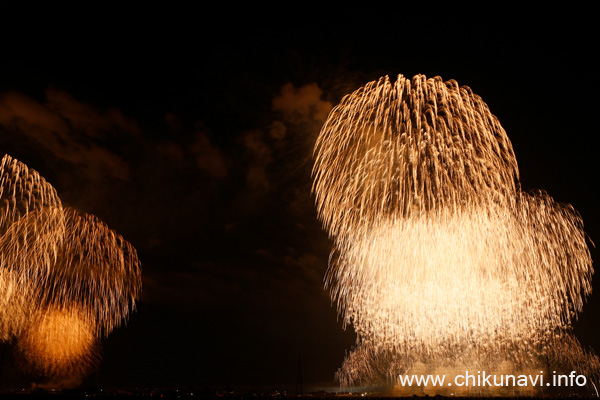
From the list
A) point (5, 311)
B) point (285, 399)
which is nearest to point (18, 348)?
point (5, 311)

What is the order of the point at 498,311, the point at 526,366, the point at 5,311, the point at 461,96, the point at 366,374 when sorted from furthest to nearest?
the point at 366,374 < the point at 526,366 < the point at 5,311 < the point at 498,311 < the point at 461,96

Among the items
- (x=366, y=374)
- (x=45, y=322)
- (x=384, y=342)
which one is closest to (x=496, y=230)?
(x=384, y=342)

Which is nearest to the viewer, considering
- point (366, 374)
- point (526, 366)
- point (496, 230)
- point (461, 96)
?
point (461, 96)

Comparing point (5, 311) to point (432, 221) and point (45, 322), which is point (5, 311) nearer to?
point (45, 322)

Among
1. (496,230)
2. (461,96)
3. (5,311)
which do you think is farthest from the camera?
(5,311)

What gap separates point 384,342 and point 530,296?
8359 millimetres

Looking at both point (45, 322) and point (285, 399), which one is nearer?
point (285, 399)

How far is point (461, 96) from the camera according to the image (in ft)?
69.1

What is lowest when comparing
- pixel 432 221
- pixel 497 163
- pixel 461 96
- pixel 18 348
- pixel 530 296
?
pixel 18 348

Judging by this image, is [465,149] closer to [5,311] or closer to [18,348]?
[5,311]

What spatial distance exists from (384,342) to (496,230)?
32.5 feet

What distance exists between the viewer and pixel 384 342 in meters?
28.8

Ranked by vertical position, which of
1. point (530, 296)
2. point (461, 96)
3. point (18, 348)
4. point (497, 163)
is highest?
point (461, 96)

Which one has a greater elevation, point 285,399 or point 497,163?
point 497,163
